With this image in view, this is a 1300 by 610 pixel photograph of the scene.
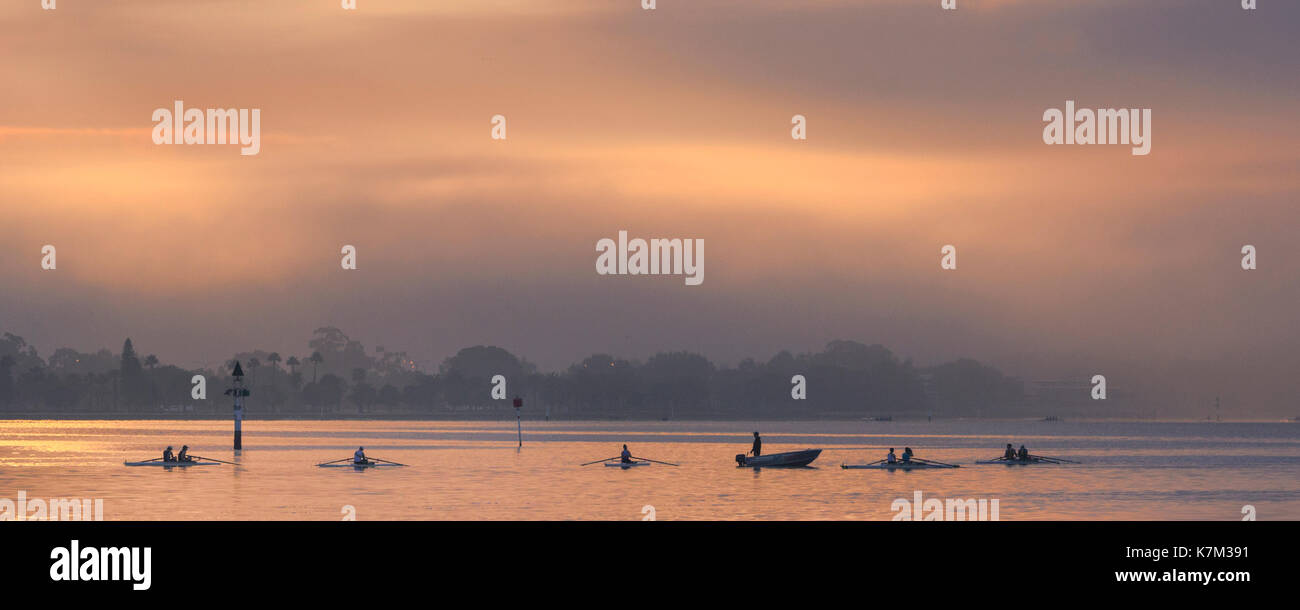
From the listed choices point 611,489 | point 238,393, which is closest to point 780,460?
point 611,489

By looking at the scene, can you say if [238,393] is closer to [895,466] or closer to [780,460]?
[780,460]

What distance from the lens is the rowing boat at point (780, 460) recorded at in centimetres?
9216

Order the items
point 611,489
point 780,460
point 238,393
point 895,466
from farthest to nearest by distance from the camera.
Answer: point 238,393 → point 895,466 → point 780,460 → point 611,489

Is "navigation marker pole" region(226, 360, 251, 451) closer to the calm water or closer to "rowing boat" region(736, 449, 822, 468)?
the calm water

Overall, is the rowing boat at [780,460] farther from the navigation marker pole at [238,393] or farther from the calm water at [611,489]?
the navigation marker pole at [238,393]

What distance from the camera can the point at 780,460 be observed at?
3674 inches

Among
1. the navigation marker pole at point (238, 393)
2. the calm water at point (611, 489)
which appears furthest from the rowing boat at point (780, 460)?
the navigation marker pole at point (238, 393)

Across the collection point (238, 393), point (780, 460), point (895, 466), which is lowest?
point (895, 466)

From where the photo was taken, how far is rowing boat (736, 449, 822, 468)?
9216cm

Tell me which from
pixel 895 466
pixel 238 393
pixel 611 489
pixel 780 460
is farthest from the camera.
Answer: pixel 238 393
